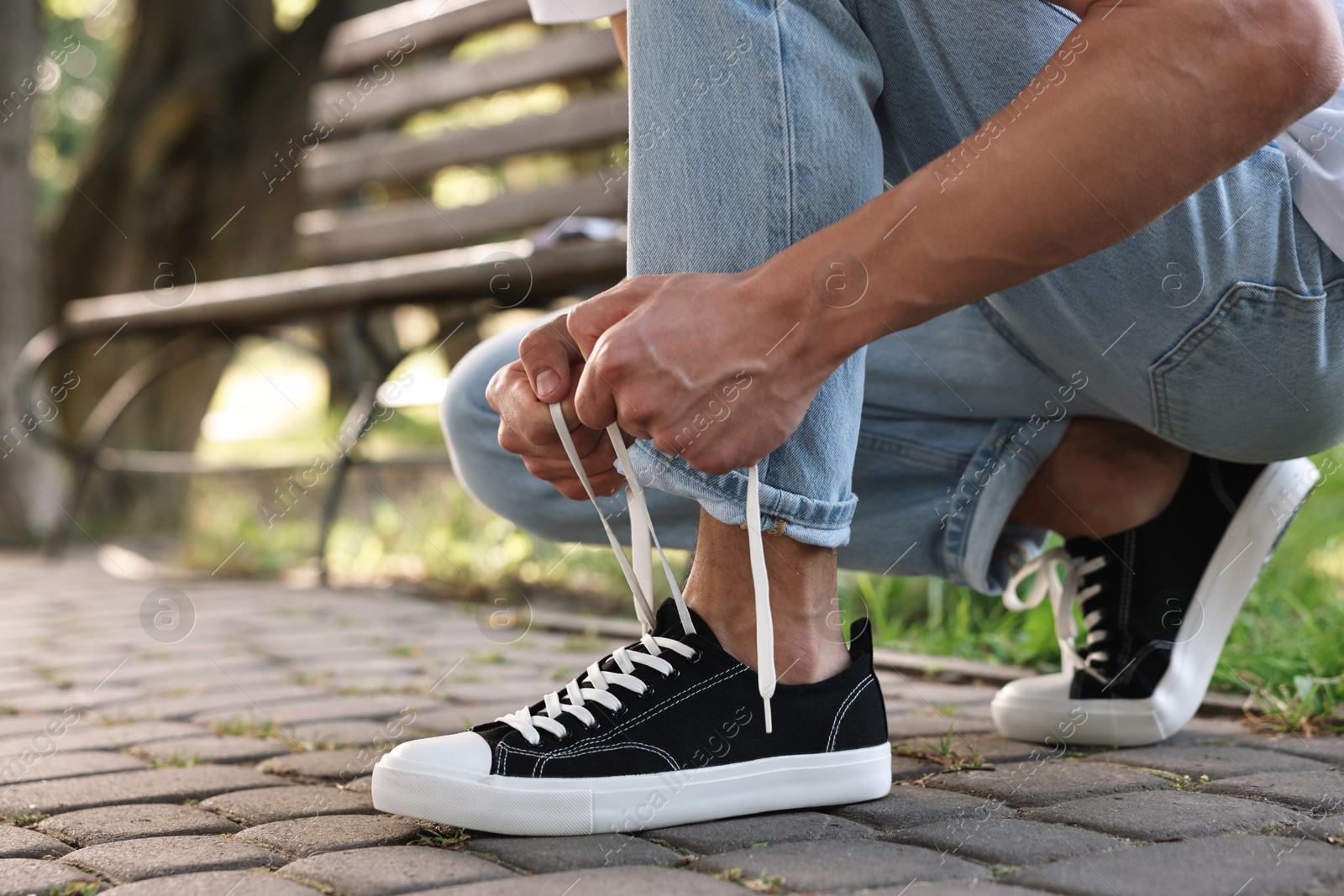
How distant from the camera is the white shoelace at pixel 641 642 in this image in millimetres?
1277

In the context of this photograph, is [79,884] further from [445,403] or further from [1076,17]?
[1076,17]

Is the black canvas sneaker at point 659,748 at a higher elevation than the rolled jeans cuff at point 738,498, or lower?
lower

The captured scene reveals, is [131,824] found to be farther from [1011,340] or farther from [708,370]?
[1011,340]

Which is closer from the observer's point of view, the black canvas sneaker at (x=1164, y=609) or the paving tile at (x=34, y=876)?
the paving tile at (x=34, y=876)

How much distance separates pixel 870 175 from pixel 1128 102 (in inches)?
13.6

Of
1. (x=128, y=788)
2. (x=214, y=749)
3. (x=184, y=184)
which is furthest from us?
(x=184, y=184)

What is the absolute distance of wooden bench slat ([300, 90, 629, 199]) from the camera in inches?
164

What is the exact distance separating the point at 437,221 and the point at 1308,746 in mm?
3949

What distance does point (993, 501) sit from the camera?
173cm

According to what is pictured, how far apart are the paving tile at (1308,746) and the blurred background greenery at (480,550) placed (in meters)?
0.05

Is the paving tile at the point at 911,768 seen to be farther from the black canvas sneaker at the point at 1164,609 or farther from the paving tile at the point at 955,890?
the paving tile at the point at 955,890

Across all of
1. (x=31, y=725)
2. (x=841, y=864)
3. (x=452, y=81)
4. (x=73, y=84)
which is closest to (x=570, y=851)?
(x=841, y=864)

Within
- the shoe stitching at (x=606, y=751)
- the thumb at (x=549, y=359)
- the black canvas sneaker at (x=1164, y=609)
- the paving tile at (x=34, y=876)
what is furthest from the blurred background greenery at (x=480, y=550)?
the paving tile at (x=34, y=876)

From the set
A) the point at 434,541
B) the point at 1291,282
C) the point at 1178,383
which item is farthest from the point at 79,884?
the point at 434,541
